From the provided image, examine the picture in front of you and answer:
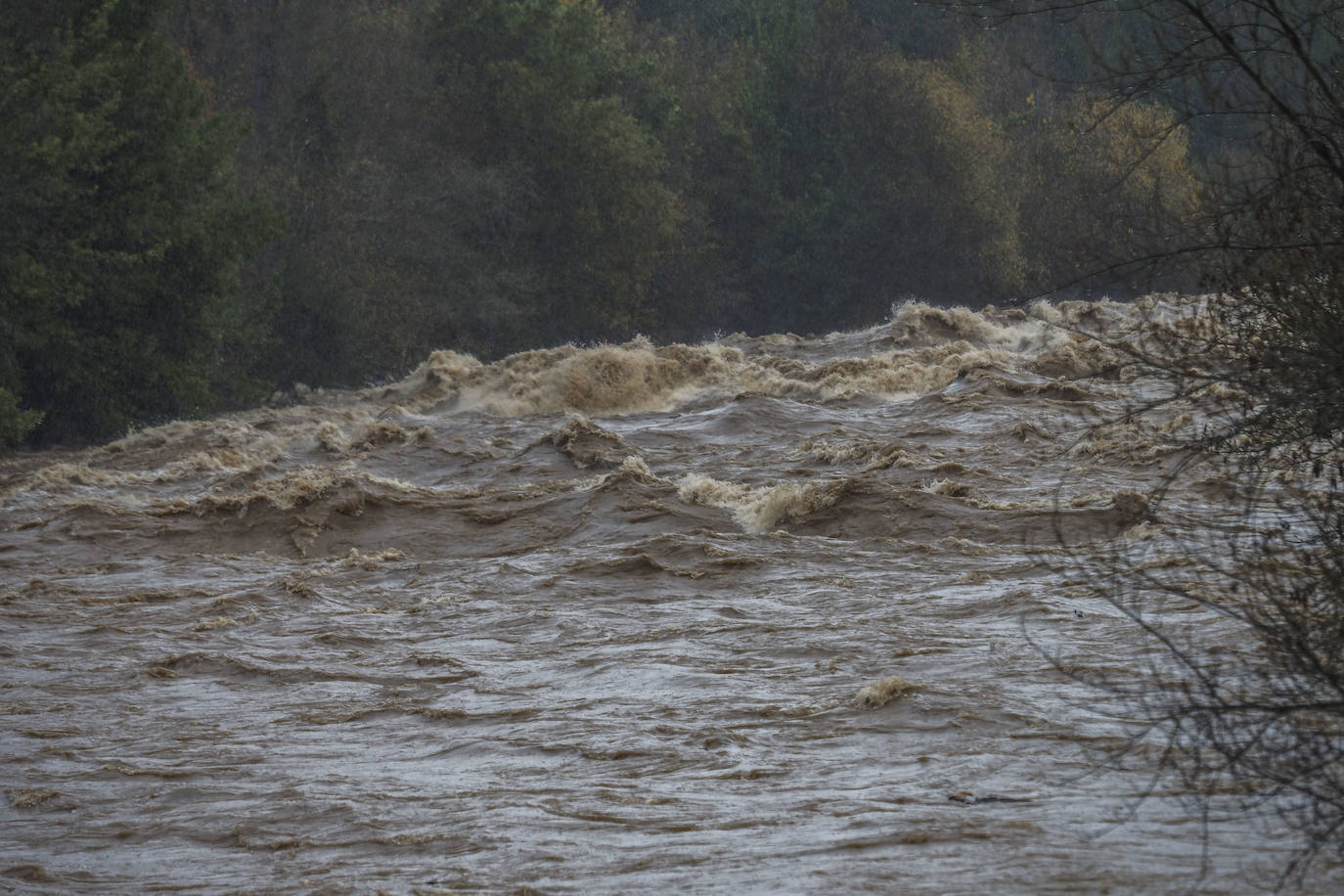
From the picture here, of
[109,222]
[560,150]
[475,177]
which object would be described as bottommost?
[109,222]

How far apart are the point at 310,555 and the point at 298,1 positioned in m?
Answer: 31.0

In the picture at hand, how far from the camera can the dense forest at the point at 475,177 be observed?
91.2 feet

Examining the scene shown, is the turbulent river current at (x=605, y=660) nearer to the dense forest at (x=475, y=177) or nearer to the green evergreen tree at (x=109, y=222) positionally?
the green evergreen tree at (x=109, y=222)

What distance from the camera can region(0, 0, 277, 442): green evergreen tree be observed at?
2597cm

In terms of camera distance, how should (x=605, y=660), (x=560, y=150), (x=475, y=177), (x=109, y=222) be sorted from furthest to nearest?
1. (x=560, y=150)
2. (x=475, y=177)
3. (x=109, y=222)
4. (x=605, y=660)

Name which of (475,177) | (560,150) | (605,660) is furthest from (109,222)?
(605,660)

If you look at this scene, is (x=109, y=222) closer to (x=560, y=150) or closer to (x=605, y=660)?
(x=560, y=150)

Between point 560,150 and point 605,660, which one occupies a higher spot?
point 560,150

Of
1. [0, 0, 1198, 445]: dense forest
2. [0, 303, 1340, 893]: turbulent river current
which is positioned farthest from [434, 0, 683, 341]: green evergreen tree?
[0, 303, 1340, 893]: turbulent river current

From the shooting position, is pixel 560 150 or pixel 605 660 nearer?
pixel 605 660

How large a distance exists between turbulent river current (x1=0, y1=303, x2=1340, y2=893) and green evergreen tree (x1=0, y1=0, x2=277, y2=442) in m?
6.86

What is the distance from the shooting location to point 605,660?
10.1m

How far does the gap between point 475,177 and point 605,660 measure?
32.2m

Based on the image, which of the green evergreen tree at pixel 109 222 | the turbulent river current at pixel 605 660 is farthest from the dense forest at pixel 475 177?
the turbulent river current at pixel 605 660
